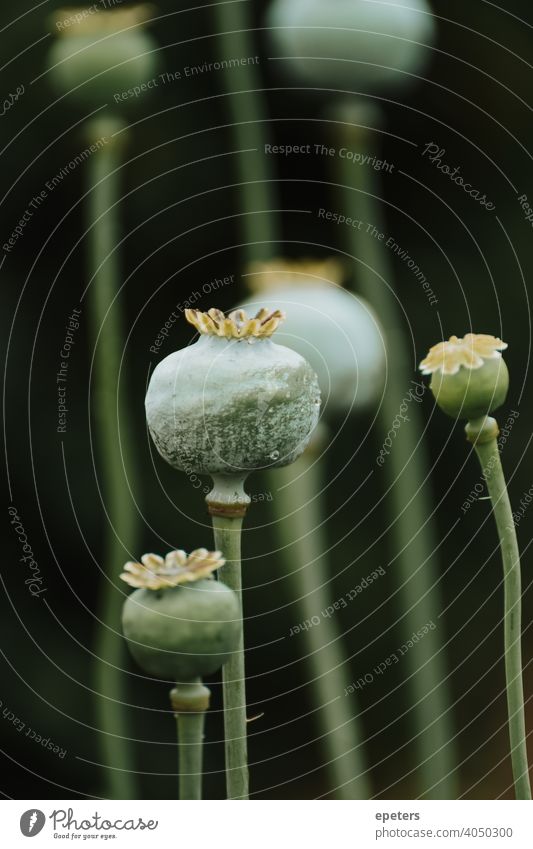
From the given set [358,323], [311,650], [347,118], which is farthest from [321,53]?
[311,650]

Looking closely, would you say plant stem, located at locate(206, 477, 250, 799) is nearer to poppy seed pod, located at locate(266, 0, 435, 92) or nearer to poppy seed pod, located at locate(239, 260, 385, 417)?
poppy seed pod, located at locate(239, 260, 385, 417)

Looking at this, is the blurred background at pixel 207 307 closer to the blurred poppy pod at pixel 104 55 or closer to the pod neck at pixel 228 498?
the blurred poppy pod at pixel 104 55

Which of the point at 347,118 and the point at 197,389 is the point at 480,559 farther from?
the point at 197,389

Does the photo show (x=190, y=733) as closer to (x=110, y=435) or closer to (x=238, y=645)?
(x=238, y=645)

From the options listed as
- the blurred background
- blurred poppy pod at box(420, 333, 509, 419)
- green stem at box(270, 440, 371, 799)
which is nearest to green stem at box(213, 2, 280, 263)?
the blurred background
